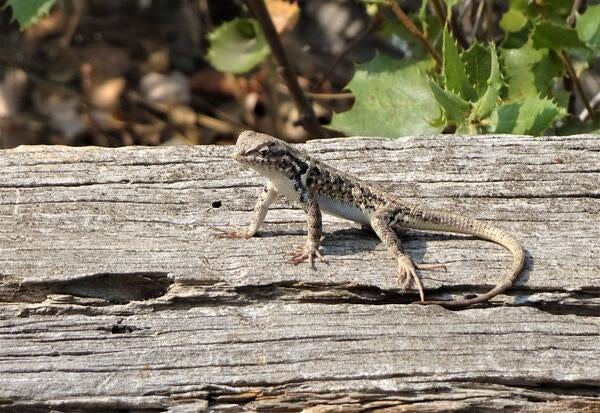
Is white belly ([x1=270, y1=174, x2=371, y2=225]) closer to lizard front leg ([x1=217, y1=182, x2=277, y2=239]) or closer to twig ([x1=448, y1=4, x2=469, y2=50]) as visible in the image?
lizard front leg ([x1=217, y1=182, x2=277, y2=239])

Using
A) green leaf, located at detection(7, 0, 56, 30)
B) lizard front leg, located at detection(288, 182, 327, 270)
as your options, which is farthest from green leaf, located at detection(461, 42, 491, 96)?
green leaf, located at detection(7, 0, 56, 30)

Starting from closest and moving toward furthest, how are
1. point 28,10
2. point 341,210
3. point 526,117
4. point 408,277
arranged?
point 408,277
point 341,210
point 526,117
point 28,10

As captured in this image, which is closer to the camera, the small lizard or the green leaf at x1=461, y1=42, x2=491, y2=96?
the small lizard

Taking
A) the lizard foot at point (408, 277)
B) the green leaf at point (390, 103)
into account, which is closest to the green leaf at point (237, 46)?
the green leaf at point (390, 103)

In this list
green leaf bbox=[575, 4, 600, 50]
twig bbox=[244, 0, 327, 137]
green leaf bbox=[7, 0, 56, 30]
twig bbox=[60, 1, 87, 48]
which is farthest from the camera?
twig bbox=[60, 1, 87, 48]

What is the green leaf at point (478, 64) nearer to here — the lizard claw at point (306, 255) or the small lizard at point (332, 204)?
the small lizard at point (332, 204)

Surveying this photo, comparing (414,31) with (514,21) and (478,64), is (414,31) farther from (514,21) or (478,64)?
(514,21)

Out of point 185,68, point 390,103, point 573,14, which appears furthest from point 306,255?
point 185,68
